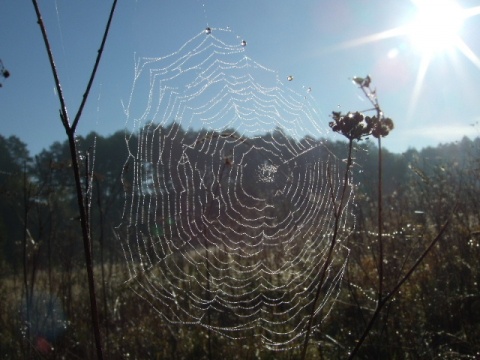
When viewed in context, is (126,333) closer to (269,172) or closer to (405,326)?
Answer: (269,172)

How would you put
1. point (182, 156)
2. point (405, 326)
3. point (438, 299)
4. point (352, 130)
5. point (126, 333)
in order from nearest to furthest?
point (352, 130) < point (405, 326) < point (438, 299) < point (182, 156) < point (126, 333)

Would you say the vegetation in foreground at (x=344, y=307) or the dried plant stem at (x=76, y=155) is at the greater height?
the dried plant stem at (x=76, y=155)

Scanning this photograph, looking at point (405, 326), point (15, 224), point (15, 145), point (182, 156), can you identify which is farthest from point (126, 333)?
point (15, 224)

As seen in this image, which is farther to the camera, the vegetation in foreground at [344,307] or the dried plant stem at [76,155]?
the vegetation in foreground at [344,307]

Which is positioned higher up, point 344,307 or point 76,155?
point 76,155

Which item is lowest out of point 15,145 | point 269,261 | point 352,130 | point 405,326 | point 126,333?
point 126,333

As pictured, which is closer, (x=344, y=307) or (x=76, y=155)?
(x=76, y=155)

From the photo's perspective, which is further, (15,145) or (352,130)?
(15,145)

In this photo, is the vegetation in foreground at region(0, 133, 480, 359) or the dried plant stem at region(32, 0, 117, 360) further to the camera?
the vegetation in foreground at region(0, 133, 480, 359)

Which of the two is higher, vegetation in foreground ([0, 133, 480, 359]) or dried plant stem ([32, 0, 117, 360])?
dried plant stem ([32, 0, 117, 360])

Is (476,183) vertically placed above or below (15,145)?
below

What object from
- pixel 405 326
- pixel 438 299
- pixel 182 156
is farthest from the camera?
pixel 182 156
